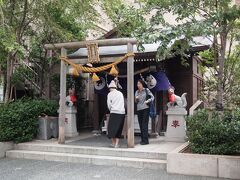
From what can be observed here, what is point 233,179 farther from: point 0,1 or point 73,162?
point 0,1

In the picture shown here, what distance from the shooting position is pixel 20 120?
10.3 meters

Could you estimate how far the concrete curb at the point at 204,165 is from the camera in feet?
23.7

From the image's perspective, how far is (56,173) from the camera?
7930 mm

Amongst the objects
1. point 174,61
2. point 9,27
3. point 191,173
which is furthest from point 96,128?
point 191,173

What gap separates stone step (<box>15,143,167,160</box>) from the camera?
8688mm

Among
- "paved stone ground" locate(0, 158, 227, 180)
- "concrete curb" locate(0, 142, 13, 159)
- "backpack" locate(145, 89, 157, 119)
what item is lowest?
"paved stone ground" locate(0, 158, 227, 180)

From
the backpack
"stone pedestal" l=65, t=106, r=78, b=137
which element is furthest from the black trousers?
"stone pedestal" l=65, t=106, r=78, b=137

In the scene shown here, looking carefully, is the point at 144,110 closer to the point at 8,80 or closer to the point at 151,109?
the point at 151,109

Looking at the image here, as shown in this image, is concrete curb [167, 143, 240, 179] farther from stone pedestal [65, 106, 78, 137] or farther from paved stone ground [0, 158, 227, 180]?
stone pedestal [65, 106, 78, 137]

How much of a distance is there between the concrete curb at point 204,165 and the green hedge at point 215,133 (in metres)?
0.26

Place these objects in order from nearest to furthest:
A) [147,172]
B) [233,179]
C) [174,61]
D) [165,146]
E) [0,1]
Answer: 1. [233,179]
2. [147,172]
3. [0,1]
4. [165,146]
5. [174,61]

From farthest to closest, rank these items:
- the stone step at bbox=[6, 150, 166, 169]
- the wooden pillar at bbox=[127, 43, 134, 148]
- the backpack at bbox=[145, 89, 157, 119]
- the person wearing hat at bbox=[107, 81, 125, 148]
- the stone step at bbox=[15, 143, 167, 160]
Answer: the backpack at bbox=[145, 89, 157, 119]
the person wearing hat at bbox=[107, 81, 125, 148]
the wooden pillar at bbox=[127, 43, 134, 148]
the stone step at bbox=[15, 143, 167, 160]
the stone step at bbox=[6, 150, 166, 169]

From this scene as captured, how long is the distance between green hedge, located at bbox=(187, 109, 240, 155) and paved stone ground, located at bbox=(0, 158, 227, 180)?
0.75 m

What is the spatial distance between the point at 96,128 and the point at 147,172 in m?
5.55
